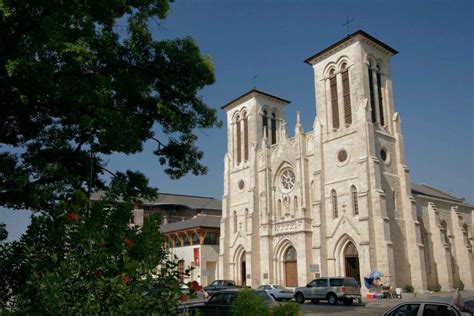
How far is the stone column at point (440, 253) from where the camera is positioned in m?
37.7

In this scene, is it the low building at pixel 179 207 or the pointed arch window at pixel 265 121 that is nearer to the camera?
the pointed arch window at pixel 265 121

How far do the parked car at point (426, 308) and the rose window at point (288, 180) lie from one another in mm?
31556

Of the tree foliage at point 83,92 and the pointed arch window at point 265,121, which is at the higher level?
the pointed arch window at point 265,121

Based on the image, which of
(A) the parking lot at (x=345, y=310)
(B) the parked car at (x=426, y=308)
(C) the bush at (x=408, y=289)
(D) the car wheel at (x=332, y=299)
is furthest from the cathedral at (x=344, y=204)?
(B) the parked car at (x=426, y=308)

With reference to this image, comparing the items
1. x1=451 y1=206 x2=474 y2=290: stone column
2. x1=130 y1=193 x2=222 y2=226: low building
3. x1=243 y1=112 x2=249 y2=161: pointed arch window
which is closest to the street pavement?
x1=451 y1=206 x2=474 y2=290: stone column

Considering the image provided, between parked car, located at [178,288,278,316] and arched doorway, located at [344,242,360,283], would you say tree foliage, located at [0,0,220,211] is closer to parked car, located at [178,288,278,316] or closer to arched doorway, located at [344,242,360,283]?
parked car, located at [178,288,278,316]

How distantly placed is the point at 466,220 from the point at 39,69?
5008 centimetres

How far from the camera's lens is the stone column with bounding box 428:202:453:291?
37.7 meters

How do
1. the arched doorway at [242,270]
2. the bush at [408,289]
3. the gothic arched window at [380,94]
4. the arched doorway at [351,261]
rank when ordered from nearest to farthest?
the bush at [408,289] → the arched doorway at [351,261] → the gothic arched window at [380,94] → the arched doorway at [242,270]

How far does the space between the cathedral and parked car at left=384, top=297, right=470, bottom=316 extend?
23.1 m

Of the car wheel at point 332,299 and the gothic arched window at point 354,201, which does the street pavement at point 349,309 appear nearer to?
the car wheel at point 332,299

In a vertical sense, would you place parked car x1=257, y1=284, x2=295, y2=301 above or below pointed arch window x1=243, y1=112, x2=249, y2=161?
below

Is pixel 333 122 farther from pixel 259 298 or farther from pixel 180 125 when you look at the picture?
pixel 259 298

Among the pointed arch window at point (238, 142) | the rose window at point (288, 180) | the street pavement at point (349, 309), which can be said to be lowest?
the street pavement at point (349, 309)
